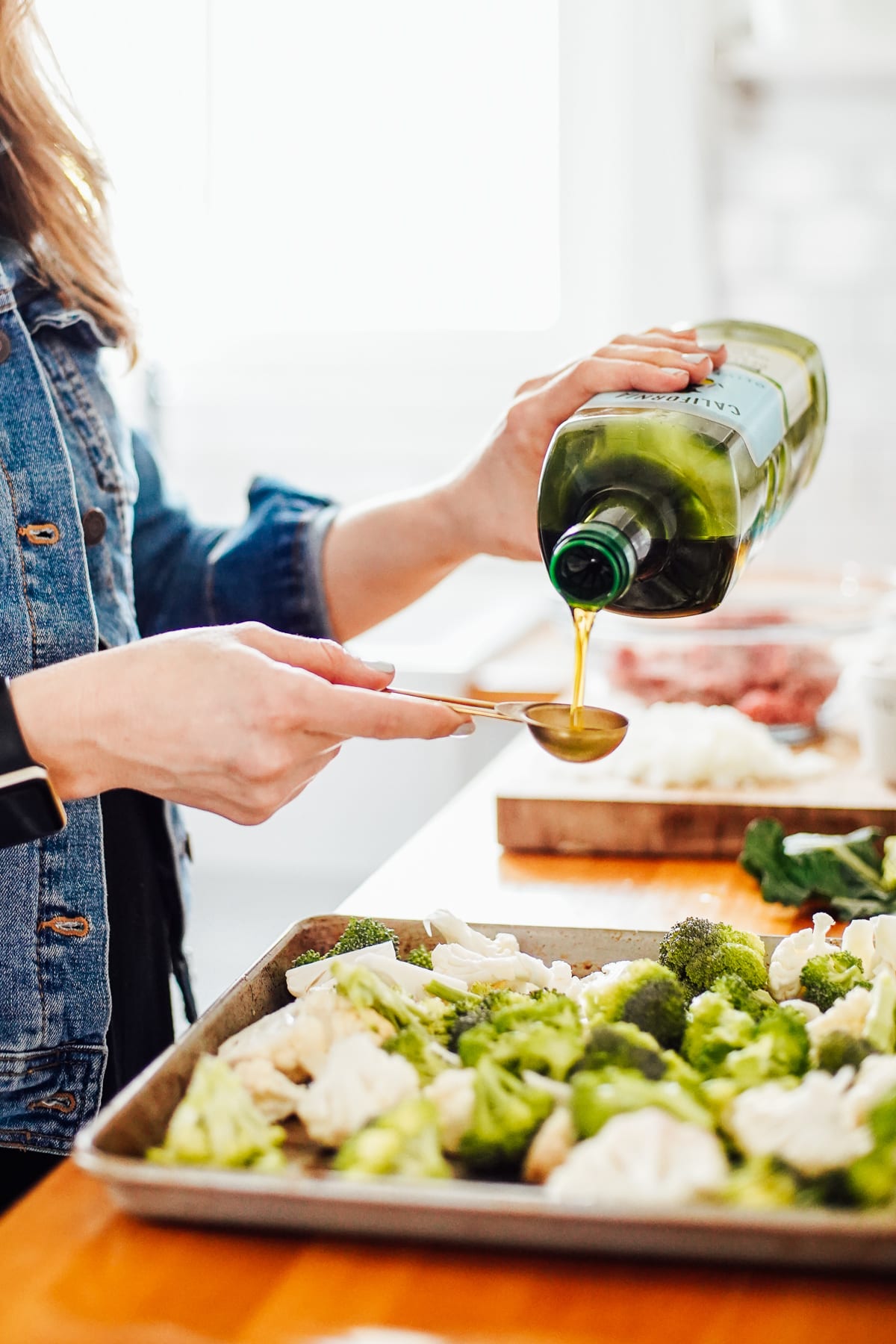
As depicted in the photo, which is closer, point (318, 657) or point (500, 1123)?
point (500, 1123)

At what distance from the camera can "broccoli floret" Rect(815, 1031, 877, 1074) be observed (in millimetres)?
661

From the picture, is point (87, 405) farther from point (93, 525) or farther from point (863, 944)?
point (863, 944)

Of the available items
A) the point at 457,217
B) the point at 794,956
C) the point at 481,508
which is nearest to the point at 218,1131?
the point at 794,956

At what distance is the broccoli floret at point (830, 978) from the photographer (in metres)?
0.77

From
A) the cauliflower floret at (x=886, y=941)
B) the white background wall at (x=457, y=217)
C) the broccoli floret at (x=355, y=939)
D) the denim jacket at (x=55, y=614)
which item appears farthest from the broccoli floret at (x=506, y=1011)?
the white background wall at (x=457, y=217)

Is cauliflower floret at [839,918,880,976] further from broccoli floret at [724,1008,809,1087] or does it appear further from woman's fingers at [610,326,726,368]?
woman's fingers at [610,326,726,368]

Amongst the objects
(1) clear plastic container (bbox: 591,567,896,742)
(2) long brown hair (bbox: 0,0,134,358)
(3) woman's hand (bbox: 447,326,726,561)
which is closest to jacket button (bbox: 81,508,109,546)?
(2) long brown hair (bbox: 0,0,134,358)

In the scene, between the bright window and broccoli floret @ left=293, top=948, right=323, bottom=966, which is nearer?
broccoli floret @ left=293, top=948, right=323, bottom=966

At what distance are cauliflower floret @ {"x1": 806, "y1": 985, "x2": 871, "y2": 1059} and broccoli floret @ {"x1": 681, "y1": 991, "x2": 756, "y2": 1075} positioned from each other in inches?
1.3

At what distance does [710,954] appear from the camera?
2.62 feet

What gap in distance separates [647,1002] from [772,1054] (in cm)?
8

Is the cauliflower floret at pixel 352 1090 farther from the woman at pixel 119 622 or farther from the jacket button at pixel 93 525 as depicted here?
the jacket button at pixel 93 525

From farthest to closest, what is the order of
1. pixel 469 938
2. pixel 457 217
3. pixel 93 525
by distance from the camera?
pixel 457 217 → pixel 93 525 → pixel 469 938

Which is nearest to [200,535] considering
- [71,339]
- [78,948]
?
[71,339]
